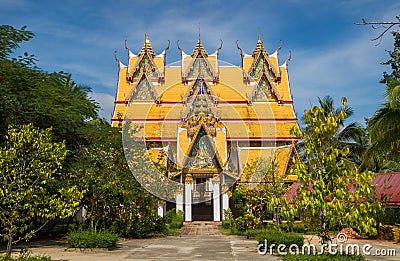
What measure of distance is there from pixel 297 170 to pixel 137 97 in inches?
1050

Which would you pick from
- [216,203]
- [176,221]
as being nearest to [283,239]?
[176,221]

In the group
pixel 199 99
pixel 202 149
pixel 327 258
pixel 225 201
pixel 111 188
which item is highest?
pixel 199 99

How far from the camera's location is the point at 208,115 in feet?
96.2

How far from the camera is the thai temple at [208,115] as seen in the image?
26.0 meters

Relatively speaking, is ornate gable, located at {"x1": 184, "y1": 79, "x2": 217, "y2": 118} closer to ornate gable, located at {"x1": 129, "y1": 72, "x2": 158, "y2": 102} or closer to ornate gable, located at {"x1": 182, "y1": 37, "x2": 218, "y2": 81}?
ornate gable, located at {"x1": 182, "y1": 37, "x2": 218, "y2": 81}

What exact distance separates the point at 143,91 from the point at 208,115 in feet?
23.2

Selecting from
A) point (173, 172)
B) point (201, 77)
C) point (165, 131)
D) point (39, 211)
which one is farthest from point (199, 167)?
point (39, 211)

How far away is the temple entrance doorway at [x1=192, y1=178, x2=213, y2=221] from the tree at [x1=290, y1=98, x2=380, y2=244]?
17.1 meters

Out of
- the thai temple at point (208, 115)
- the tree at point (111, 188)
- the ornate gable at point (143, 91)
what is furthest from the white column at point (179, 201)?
the ornate gable at point (143, 91)

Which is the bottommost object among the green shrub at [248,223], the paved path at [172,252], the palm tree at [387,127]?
the paved path at [172,252]

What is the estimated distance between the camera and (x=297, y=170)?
8.05 m

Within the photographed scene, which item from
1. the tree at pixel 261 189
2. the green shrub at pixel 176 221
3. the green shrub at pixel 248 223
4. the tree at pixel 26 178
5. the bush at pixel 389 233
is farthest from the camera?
the green shrub at pixel 176 221

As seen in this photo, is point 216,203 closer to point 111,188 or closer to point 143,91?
point 111,188

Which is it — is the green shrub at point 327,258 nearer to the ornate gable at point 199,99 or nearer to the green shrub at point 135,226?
the green shrub at point 135,226
